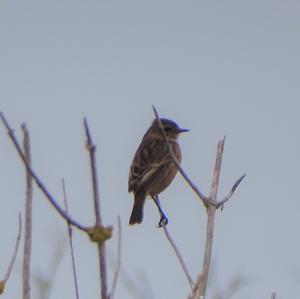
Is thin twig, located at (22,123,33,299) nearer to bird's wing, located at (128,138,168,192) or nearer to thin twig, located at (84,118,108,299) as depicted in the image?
thin twig, located at (84,118,108,299)

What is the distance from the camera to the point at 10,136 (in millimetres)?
2730

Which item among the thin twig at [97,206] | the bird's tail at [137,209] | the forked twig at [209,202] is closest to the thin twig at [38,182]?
the thin twig at [97,206]

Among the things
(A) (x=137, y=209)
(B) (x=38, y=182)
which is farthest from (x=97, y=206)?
(A) (x=137, y=209)

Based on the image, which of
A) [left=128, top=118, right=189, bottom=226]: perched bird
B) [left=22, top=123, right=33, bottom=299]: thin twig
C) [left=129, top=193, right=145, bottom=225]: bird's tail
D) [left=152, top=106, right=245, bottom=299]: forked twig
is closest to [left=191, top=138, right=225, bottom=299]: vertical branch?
[left=152, top=106, right=245, bottom=299]: forked twig

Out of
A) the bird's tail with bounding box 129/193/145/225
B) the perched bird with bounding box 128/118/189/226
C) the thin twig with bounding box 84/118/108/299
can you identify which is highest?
the thin twig with bounding box 84/118/108/299

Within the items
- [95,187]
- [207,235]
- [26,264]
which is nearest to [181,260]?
[207,235]

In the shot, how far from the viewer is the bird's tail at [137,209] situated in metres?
8.36

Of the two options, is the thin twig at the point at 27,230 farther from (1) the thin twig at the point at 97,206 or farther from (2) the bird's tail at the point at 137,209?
(2) the bird's tail at the point at 137,209

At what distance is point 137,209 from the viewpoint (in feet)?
28.3

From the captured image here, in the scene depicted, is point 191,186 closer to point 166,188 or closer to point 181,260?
point 181,260

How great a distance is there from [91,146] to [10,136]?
288mm

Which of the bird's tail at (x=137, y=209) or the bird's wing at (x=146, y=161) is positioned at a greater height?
the bird's wing at (x=146, y=161)

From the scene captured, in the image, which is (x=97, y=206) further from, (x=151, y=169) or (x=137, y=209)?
(x=151, y=169)

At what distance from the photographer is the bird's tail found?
8.36 m
